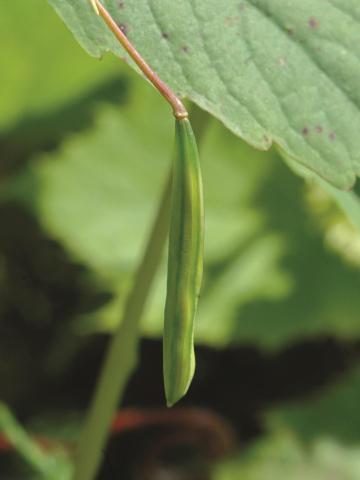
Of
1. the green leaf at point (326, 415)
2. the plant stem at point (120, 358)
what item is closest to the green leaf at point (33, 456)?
the plant stem at point (120, 358)

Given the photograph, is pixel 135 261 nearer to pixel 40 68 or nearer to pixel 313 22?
pixel 40 68

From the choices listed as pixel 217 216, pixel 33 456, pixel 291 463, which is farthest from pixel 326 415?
pixel 33 456

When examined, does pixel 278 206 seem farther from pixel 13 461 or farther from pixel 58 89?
pixel 13 461

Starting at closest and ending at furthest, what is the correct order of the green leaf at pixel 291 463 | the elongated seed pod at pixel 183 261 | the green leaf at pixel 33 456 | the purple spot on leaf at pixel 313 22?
1. the elongated seed pod at pixel 183 261
2. the purple spot on leaf at pixel 313 22
3. the green leaf at pixel 33 456
4. the green leaf at pixel 291 463

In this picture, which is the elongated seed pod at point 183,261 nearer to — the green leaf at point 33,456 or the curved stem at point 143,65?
the curved stem at point 143,65

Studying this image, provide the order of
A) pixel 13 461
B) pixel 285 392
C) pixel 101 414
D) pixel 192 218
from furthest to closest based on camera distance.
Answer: pixel 285 392 → pixel 13 461 → pixel 101 414 → pixel 192 218

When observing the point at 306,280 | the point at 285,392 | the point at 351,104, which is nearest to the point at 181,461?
the point at 285,392

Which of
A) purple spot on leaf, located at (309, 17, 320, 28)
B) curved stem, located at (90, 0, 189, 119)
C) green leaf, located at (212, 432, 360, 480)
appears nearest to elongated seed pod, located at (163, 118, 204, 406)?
curved stem, located at (90, 0, 189, 119)
